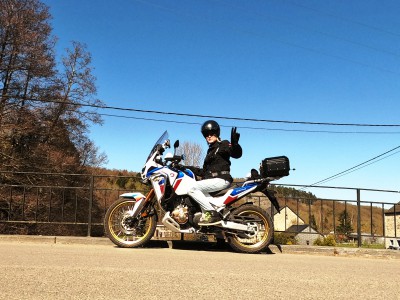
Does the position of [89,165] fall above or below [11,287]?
above

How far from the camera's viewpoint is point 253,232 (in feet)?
19.6

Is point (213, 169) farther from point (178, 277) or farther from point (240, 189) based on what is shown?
point (178, 277)

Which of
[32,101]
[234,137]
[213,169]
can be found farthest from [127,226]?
[32,101]

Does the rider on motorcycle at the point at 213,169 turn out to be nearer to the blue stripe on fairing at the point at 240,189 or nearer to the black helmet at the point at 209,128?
the black helmet at the point at 209,128

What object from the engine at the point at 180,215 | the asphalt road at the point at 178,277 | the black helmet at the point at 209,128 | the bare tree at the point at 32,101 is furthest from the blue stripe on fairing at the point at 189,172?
the bare tree at the point at 32,101

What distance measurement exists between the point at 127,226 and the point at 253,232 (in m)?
2.01

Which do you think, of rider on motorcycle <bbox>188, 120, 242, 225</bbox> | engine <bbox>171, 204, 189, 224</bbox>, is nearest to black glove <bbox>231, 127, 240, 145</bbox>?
rider on motorcycle <bbox>188, 120, 242, 225</bbox>

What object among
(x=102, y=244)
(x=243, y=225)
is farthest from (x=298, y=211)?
(x=102, y=244)

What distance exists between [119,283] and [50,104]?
21.8 metres

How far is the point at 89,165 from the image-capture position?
29.1m

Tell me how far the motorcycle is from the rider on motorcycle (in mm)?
114

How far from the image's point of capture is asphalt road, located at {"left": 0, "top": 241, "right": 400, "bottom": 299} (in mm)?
3172

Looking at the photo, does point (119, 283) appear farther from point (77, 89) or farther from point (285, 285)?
point (77, 89)

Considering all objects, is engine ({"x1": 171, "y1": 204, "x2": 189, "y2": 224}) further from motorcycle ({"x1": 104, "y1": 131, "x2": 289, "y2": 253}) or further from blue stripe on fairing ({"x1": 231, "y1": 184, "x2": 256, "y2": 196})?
blue stripe on fairing ({"x1": 231, "y1": 184, "x2": 256, "y2": 196})
